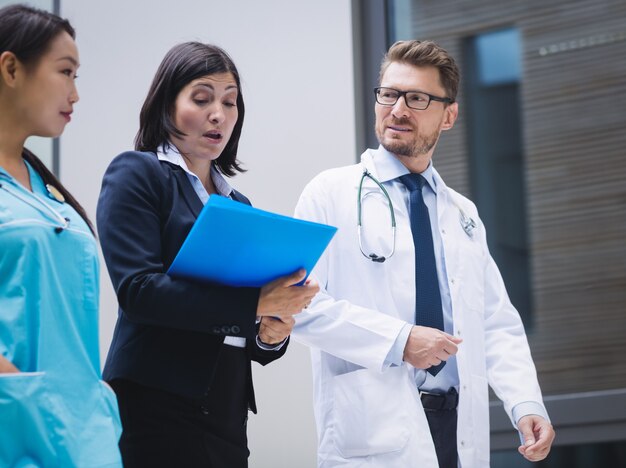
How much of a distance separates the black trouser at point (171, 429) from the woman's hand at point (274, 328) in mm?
151

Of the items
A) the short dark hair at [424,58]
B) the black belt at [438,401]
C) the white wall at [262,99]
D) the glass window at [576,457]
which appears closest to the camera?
the black belt at [438,401]

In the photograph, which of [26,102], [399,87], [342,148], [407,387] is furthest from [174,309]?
[342,148]

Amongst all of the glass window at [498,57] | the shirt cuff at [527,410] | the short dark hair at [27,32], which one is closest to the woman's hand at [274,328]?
the short dark hair at [27,32]

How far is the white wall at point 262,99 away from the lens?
3.04 m

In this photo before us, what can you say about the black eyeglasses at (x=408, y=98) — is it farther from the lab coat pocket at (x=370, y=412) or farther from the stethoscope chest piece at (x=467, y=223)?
the lab coat pocket at (x=370, y=412)

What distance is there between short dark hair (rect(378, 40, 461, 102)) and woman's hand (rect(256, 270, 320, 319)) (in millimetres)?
1024

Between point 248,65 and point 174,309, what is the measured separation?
1946 millimetres

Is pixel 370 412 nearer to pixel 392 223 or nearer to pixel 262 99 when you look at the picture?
pixel 392 223

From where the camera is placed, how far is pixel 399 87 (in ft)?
7.73

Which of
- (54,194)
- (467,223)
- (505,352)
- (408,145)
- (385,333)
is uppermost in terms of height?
(408,145)

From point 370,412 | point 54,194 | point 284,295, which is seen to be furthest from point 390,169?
point 54,194

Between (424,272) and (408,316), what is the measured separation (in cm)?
12

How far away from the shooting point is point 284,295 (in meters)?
1.55

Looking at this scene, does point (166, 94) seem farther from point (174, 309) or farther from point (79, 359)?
point (79, 359)
